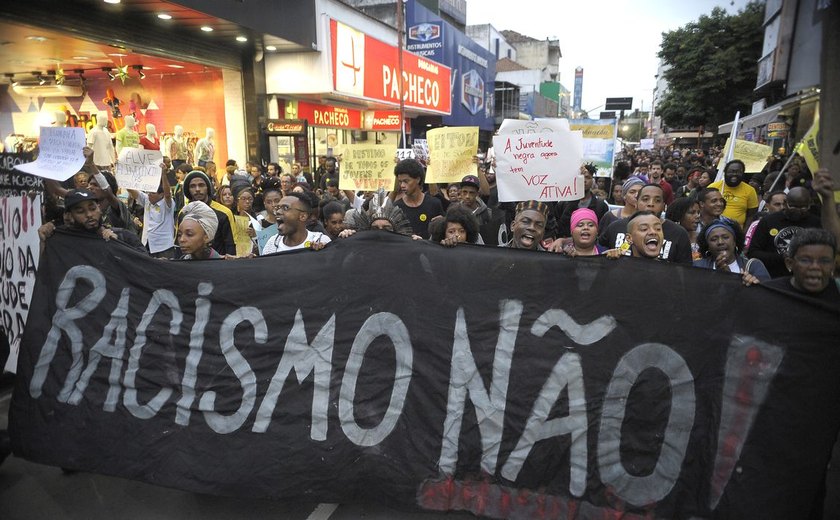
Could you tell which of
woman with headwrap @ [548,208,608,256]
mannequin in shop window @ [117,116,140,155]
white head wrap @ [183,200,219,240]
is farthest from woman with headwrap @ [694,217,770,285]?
mannequin in shop window @ [117,116,140,155]

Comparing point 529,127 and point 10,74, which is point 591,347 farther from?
point 10,74

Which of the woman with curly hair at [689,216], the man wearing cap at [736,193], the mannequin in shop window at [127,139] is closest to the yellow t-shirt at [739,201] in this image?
the man wearing cap at [736,193]

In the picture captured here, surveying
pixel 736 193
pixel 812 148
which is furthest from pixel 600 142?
pixel 812 148

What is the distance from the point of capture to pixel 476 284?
9.55 ft

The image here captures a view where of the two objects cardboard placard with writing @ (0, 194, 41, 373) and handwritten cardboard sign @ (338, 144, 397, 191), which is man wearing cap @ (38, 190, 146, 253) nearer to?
cardboard placard with writing @ (0, 194, 41, 373)

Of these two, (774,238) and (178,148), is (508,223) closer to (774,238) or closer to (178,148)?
(774,238)

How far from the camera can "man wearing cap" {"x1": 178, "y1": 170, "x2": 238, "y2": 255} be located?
5184mm

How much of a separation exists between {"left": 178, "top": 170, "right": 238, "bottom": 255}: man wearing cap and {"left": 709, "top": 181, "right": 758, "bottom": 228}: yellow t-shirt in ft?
19.4

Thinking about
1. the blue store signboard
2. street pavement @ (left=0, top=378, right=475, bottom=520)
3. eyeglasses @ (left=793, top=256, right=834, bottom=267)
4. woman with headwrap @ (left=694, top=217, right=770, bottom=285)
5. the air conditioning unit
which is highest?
the blue store signboard

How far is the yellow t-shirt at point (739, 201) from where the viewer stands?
6719 mm

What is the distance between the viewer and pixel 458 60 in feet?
92.3

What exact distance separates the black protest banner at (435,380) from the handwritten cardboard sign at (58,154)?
743 millimetres

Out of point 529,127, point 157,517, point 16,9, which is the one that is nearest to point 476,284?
point 157,517

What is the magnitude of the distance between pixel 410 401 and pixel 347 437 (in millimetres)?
398
